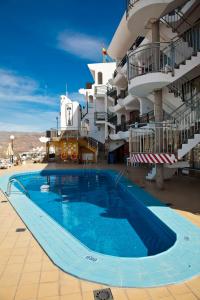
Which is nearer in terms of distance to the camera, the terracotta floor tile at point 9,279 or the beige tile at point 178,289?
the beige tile at point 178,289

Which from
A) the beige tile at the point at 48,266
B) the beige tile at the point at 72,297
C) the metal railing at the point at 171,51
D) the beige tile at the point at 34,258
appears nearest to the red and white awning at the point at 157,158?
the metal railing at the point at 171,51

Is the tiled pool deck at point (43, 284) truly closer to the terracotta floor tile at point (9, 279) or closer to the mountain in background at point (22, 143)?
the terracotta floor tile at point (9, 279)

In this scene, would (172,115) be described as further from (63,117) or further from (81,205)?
(63,117)

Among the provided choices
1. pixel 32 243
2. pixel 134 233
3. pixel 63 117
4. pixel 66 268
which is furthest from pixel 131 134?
pixel 63 117

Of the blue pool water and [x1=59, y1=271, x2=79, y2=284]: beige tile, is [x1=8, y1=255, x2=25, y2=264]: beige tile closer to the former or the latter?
[x1=59, y1=271, x2=79, y2=284]: beige tile

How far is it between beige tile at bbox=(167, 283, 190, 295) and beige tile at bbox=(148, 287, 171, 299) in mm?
83

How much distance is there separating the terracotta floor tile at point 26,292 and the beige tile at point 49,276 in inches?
8.3

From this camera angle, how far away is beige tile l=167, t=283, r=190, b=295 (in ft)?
12.2

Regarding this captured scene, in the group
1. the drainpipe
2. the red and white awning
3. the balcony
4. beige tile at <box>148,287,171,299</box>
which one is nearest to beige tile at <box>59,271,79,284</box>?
beige tile at <box>148,287,171,299</box>

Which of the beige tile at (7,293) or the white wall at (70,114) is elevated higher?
the white wall at (70,114)

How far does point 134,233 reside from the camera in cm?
739

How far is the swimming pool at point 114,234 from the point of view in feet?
14.2

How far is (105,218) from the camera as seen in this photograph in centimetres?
878

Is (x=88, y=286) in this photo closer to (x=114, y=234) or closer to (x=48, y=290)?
(x=48, y=290)
